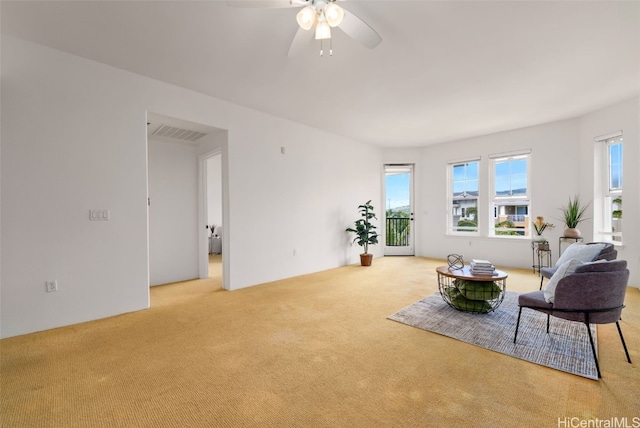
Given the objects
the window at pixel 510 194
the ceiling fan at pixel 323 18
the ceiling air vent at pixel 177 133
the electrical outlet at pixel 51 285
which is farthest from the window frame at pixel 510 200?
the electrical outlet at pixel 51 285

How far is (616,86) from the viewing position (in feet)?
12.7

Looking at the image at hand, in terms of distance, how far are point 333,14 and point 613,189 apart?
5.53 m

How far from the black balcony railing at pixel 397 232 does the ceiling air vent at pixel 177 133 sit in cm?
506

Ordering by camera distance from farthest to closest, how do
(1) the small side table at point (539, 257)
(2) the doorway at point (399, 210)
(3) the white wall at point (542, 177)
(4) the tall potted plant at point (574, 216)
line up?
(2) the doorway at point (399, 210), (1) the small side table at point (539, 257), (4) the tall potted plant at point (574, 216), (3) the white wall at point (542, 177)

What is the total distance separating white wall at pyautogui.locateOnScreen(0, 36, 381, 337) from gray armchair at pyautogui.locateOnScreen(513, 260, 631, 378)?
381 cm

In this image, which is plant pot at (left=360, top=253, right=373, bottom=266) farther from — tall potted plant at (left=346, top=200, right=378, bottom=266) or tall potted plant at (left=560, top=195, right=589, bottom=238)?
tall potted plant at (left=560, top=195, right=589, bottom=238)

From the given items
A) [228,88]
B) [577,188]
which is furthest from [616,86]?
[228,88]

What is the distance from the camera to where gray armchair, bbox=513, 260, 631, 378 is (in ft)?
6.90

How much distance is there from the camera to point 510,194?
20.0 feet

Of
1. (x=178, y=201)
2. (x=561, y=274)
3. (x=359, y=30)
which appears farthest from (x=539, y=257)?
(x=178, y=201)

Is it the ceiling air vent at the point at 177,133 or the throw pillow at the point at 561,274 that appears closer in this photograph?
the throw pillow at the point at 561,274

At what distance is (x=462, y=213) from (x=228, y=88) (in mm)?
5746

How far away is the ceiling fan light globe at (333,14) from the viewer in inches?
78.4

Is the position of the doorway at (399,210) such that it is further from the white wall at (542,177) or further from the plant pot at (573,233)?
the plant pot at (573,233)
